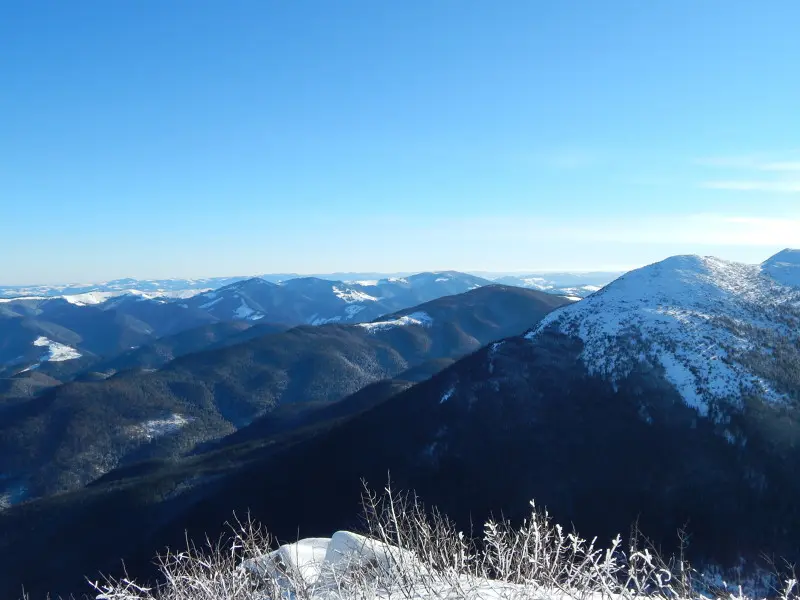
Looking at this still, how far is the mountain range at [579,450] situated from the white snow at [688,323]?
0.92 feet

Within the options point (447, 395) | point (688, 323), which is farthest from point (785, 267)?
point (447, 395)

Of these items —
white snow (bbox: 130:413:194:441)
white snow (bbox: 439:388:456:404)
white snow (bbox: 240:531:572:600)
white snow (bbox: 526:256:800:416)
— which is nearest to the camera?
white snow (bbox: 240:531:572:600)

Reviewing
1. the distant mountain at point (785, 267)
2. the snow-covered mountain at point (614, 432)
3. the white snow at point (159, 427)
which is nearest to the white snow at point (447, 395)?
the snow-covered mountain at point (614, 432)

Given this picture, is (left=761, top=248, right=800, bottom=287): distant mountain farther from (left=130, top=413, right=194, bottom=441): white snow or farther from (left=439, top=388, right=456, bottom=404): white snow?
(left=130, top=413, right=194, bottom=441): white snow

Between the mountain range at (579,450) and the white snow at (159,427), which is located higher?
the mountain range at (579,450)

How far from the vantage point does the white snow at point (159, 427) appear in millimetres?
178375

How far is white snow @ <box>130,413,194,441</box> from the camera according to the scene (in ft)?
585

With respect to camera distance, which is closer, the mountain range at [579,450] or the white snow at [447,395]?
the mountain range at [579,450]

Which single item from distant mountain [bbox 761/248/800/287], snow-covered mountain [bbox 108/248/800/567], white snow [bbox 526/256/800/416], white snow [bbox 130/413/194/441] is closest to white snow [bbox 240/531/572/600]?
snow-covered mountain [bbox 108/248/800/567]

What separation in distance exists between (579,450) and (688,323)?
24897 millimetres

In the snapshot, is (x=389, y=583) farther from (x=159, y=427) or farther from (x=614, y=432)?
(x=159, y=427)

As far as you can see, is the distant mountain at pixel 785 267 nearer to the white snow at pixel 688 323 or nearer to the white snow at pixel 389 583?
the white snow at pixel 688 323

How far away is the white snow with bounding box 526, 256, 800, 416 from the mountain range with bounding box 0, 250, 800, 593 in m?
0.28

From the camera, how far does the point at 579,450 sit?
184 feet
